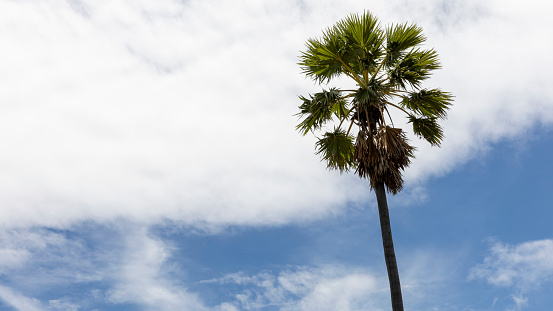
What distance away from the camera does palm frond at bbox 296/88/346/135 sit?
63.3 ft

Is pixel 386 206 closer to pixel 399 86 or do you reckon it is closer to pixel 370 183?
pixel 370 183

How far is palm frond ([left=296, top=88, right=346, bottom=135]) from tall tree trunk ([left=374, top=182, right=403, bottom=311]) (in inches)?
128

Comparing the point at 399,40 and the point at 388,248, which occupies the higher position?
the point at 399,40

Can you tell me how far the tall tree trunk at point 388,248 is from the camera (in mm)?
16453

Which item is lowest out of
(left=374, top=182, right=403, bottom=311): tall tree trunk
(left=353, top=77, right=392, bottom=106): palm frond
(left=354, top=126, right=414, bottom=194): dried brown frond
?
(left=374, top=182, right=403, bottom=311): tall tree trunk

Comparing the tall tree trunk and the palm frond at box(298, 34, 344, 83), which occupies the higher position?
the palm frond at box(298, 34, 344, 83)

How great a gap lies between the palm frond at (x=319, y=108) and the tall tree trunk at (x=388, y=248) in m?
3.24

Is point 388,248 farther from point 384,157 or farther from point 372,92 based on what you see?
point 372,92

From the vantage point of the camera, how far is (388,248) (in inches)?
670

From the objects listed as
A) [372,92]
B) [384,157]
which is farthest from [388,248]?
[372,92]

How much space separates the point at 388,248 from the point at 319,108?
555 cm

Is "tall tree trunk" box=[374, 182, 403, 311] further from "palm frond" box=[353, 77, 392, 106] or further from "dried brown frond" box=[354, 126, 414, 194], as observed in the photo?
"palm frond" box=[353, 77, 392, 106]

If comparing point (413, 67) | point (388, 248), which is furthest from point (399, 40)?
point (388, 248)

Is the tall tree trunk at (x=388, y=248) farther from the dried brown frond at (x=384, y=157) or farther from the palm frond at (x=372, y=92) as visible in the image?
the palm frond at (x=372, y=92)
